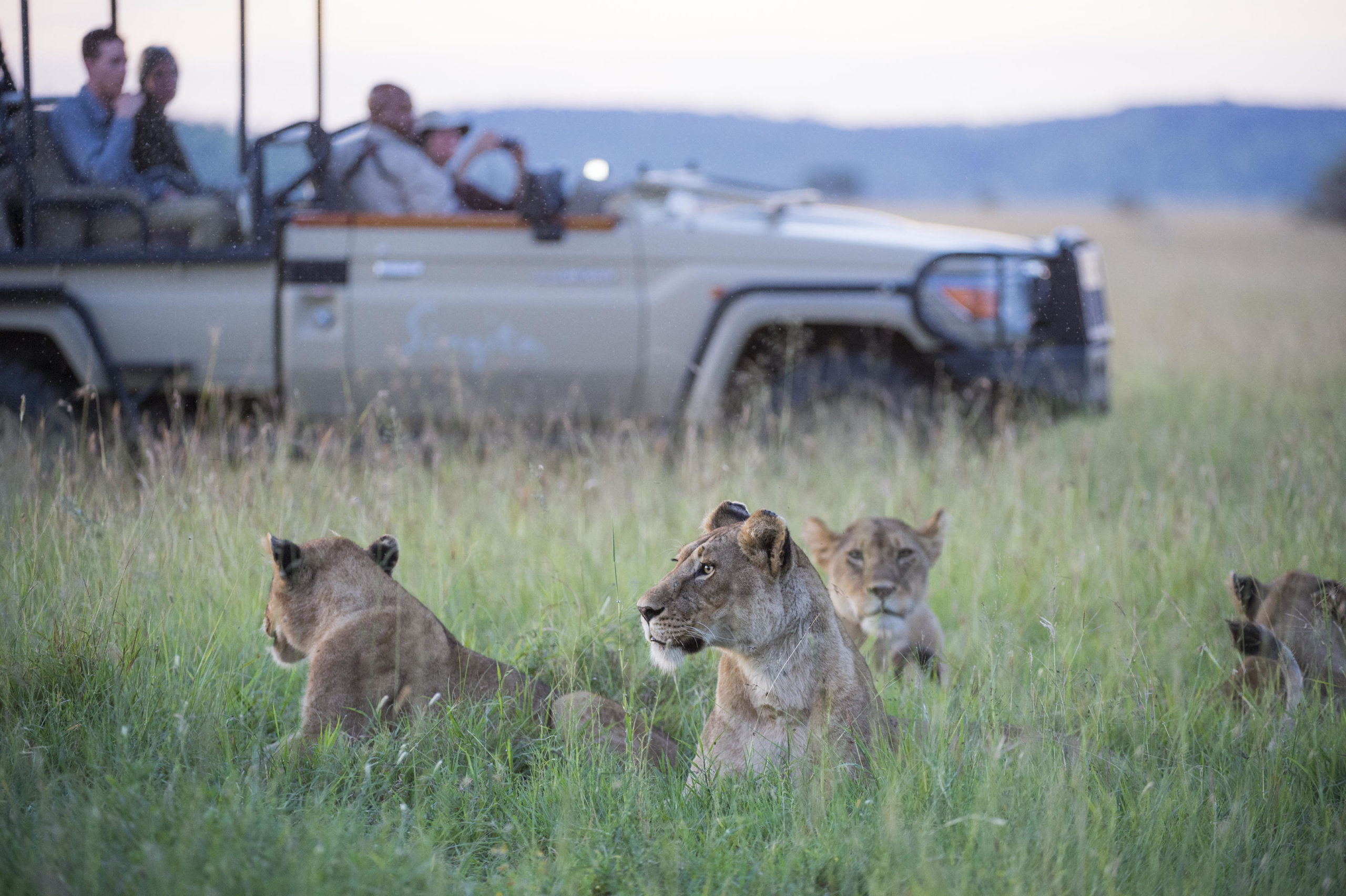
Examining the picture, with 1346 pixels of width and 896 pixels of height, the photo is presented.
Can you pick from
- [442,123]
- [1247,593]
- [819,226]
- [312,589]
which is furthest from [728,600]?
[442,123]

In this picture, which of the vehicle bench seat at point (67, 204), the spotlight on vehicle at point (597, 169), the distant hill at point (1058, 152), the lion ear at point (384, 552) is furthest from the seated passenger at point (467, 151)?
the distant hill at point (1058, 152)

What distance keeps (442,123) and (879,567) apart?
369 centimetres

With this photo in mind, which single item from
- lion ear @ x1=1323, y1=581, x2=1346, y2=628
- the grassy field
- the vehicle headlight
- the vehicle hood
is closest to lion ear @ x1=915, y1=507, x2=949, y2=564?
the grassy field

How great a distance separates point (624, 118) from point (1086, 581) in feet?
252

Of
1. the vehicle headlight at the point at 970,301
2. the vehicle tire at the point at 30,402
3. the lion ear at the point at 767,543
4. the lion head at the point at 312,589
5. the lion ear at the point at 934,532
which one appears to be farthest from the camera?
the vehicle headlight at the point at 970,301

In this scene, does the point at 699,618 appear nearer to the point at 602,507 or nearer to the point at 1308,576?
the point at 1308,576

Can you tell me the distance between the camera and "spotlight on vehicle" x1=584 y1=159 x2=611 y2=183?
580 cm

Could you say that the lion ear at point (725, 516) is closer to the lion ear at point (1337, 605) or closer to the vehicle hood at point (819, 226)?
the lion ear at point (1337, 605)

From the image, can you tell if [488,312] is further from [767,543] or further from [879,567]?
[767,543]

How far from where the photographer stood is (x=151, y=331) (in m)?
5.23

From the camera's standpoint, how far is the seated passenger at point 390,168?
18.6ft

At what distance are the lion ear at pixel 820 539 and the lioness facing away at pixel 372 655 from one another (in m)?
1.06

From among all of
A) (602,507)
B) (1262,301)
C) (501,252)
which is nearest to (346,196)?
(501,252)

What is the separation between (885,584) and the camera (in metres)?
3.66
